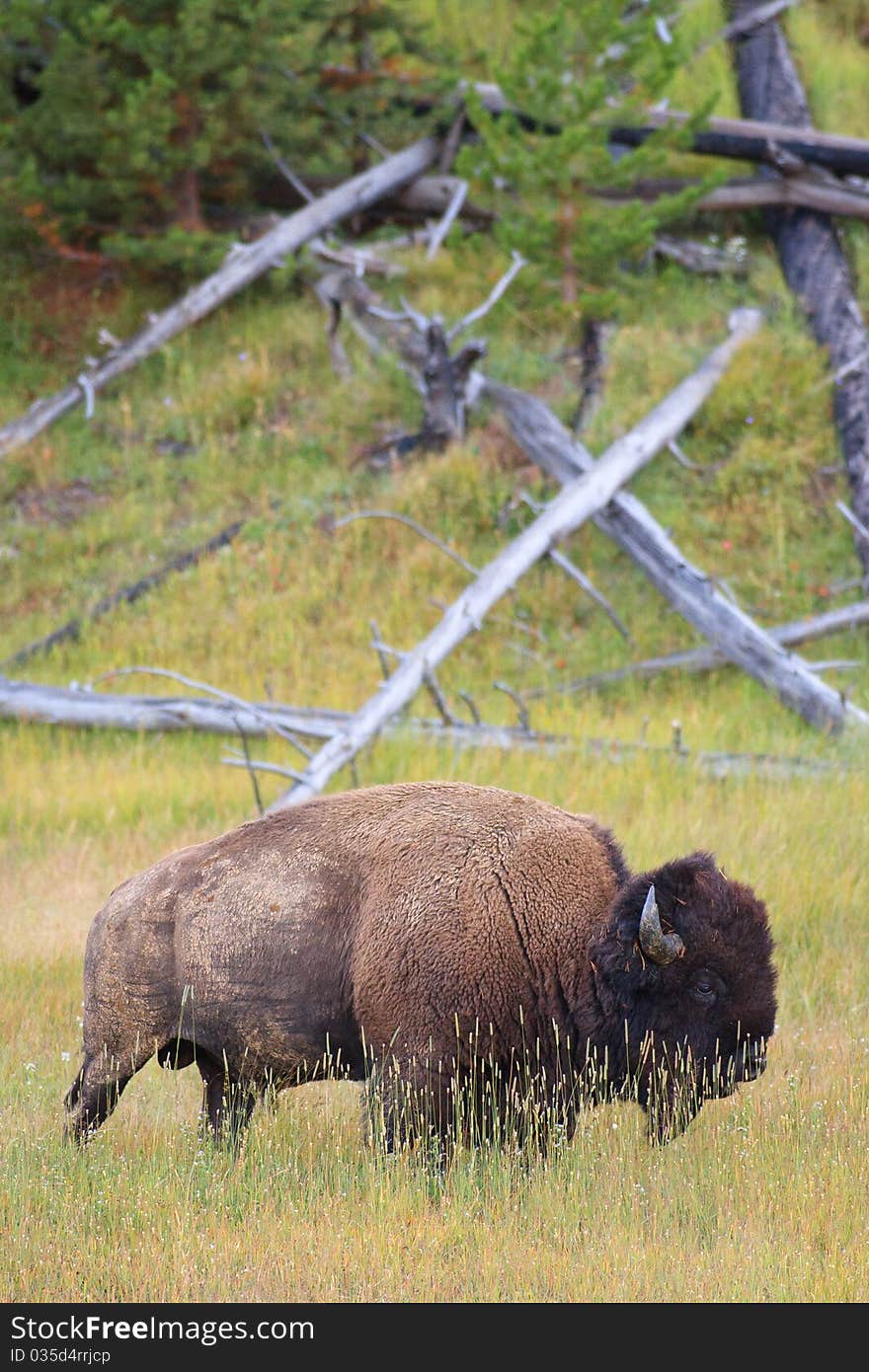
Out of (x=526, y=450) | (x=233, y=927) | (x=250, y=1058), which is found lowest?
(x=526, y=450)

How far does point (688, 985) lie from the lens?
5.18 m

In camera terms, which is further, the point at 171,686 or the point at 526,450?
the point at 526,450

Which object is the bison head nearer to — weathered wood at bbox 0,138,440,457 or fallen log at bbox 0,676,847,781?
fallen log at bbox 0,676,847,781

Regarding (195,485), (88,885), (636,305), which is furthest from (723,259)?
(88,885)

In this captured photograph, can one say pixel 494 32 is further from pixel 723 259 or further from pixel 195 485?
pixel 195 485

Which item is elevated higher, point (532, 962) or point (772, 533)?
point (532, 962)

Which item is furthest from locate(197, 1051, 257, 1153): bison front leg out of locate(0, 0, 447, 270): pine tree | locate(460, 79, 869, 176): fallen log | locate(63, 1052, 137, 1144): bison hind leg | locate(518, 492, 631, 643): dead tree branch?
locate(460, 79, 869, 176): fallen log

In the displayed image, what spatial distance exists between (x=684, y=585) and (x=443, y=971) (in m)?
7.61

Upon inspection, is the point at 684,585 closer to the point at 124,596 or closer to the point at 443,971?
the point at 124,596

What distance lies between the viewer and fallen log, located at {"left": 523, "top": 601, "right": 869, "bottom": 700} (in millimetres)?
12352

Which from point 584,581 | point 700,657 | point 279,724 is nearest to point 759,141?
point 700,657

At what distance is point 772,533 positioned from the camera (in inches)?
551

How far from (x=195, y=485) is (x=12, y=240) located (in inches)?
130
